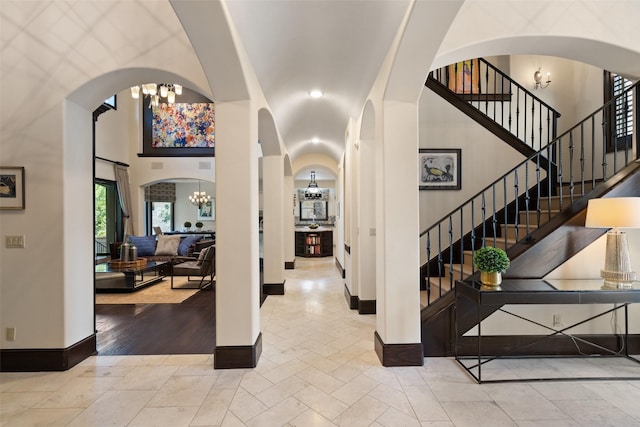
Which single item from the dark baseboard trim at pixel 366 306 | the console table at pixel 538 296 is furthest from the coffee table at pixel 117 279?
the console table at pixel 538 296

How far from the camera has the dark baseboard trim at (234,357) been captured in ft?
9.24

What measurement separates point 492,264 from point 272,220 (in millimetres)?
3841

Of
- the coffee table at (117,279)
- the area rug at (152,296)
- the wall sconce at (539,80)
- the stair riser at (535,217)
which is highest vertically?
the wall sconce at (539,80)

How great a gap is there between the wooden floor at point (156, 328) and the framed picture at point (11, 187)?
1.65m

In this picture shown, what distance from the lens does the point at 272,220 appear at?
5.67 m

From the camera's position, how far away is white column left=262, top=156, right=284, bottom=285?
562 centimetres

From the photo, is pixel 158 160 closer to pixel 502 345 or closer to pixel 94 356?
pixel 94 356

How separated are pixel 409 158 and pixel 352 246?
237 cm

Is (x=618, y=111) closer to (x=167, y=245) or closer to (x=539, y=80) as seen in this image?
(x=539, y=80)

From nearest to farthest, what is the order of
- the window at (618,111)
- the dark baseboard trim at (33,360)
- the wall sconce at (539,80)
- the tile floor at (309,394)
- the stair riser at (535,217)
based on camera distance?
1. the tile floor at (309,394)
2. the dark baseboard trim at (33,360)
3. the stair riser at (535,217)
4. the window at (618,111)
5. the wall sconce at (539,80)

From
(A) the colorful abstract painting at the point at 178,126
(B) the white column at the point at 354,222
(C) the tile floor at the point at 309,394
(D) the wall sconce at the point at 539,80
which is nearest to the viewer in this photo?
(C) the tile floor at the point at 309,394

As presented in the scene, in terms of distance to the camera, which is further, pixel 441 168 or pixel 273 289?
pixel 273 289

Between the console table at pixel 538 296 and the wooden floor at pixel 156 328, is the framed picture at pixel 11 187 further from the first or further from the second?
the console table at pixel 538 296

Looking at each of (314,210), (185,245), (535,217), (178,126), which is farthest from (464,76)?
(314,210)
